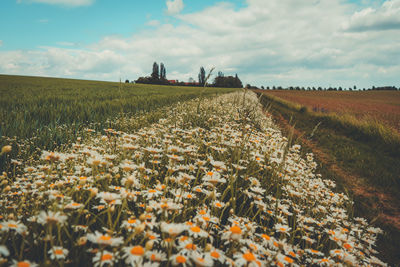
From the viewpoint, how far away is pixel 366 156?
23.2ft

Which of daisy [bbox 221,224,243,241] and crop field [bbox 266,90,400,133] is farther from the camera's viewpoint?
crop field [bbox 266,90,400,133]

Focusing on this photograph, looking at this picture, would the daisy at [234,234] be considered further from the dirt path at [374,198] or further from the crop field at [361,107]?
the crop field at [361,107]

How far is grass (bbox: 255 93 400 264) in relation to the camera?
383 centimetres

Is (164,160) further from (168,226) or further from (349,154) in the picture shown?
(349,154)

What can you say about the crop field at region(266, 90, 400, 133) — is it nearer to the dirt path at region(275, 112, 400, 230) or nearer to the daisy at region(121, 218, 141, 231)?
the dirt path at region(275, 112, 400, 230)

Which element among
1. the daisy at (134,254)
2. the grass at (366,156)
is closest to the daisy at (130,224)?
the daisy at (134,254)

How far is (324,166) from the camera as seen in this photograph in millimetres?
6191

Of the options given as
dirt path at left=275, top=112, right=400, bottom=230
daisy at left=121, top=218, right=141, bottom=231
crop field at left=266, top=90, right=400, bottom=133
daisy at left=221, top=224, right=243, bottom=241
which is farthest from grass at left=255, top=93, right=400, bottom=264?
daisy at left=121, top=218, right=141, bottom=231

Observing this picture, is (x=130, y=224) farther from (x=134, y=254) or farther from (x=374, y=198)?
(x=374, y=198)

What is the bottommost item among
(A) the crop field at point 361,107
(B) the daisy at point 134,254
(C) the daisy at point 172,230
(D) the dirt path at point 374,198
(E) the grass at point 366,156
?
(D) the dirt path at point 374,198

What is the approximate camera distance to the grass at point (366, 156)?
12.6 ft

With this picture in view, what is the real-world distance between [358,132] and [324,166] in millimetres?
5451

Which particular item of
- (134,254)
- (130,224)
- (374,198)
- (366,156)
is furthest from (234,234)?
(366,156)

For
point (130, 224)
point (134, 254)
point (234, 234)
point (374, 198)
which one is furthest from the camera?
point (374, 198)
